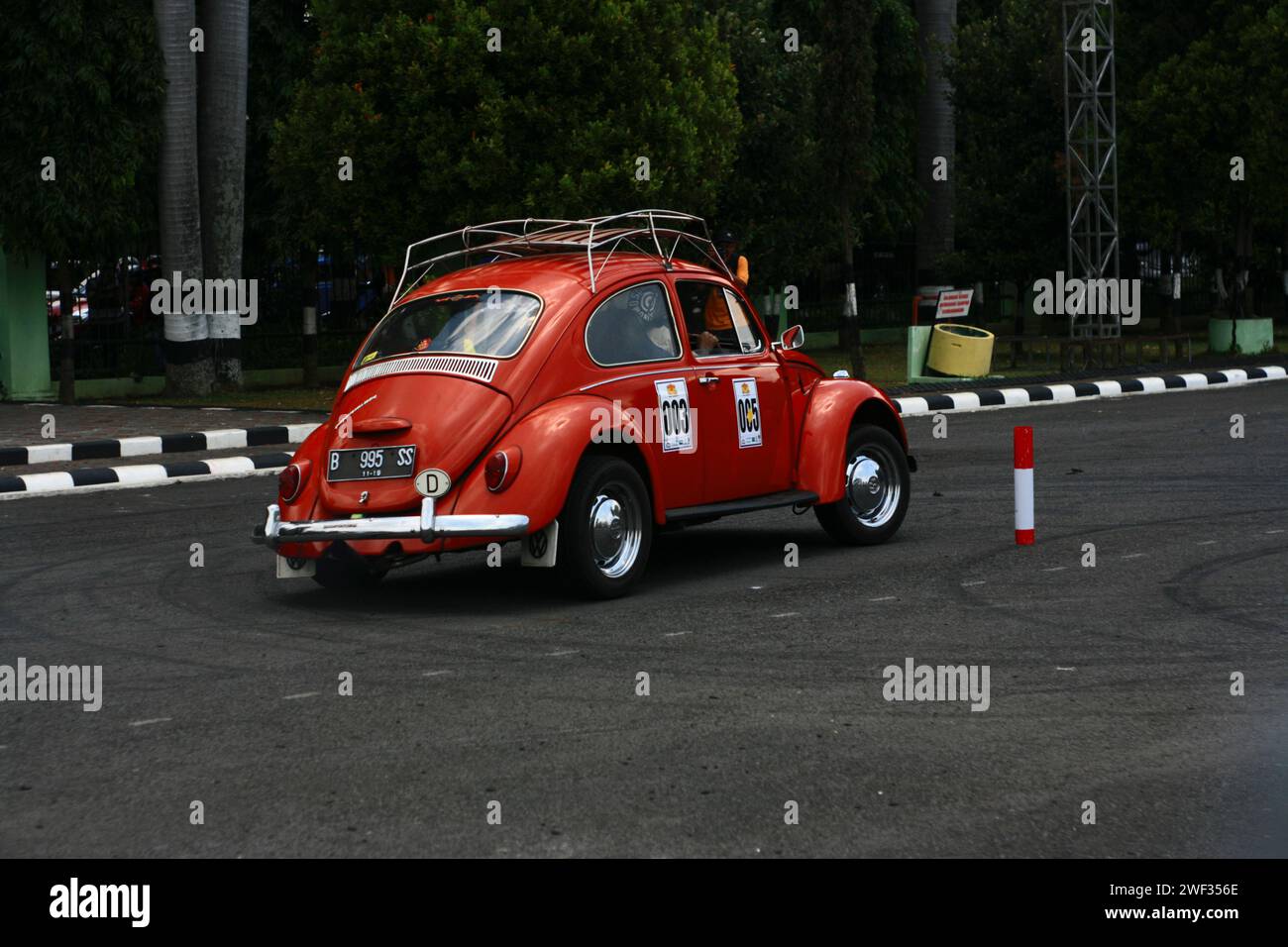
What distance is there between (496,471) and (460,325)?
1.34m

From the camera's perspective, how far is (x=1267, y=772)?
6.23m

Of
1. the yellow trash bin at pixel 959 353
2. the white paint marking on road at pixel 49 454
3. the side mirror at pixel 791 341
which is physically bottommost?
the white paint marking on road at pixel 49 454

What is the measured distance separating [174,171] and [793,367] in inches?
678

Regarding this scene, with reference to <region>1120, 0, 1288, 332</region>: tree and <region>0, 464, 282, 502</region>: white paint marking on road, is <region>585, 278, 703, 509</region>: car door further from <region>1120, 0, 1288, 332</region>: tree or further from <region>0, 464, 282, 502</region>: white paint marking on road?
<region>1120, 0, 1288, 332</region>: tree

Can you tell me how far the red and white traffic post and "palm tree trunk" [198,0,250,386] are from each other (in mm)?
18345

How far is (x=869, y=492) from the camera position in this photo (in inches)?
458

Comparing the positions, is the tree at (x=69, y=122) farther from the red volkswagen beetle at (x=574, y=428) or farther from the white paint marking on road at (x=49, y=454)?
the red volkswagen beetle at (x=574, y=428)

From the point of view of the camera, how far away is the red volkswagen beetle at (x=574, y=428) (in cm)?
936

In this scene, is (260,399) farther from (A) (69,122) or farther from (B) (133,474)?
(B) (133,474)

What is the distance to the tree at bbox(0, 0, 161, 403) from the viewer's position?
83.5 feet

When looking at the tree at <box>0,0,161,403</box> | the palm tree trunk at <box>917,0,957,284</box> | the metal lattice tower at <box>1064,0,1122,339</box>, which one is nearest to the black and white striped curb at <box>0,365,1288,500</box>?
the metal lattice tower at <box>1064,0,1122,339</box>

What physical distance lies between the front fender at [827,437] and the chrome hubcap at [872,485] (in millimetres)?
220

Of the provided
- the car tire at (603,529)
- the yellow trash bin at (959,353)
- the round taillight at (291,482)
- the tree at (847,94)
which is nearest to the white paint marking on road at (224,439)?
the tree at (847,94)
